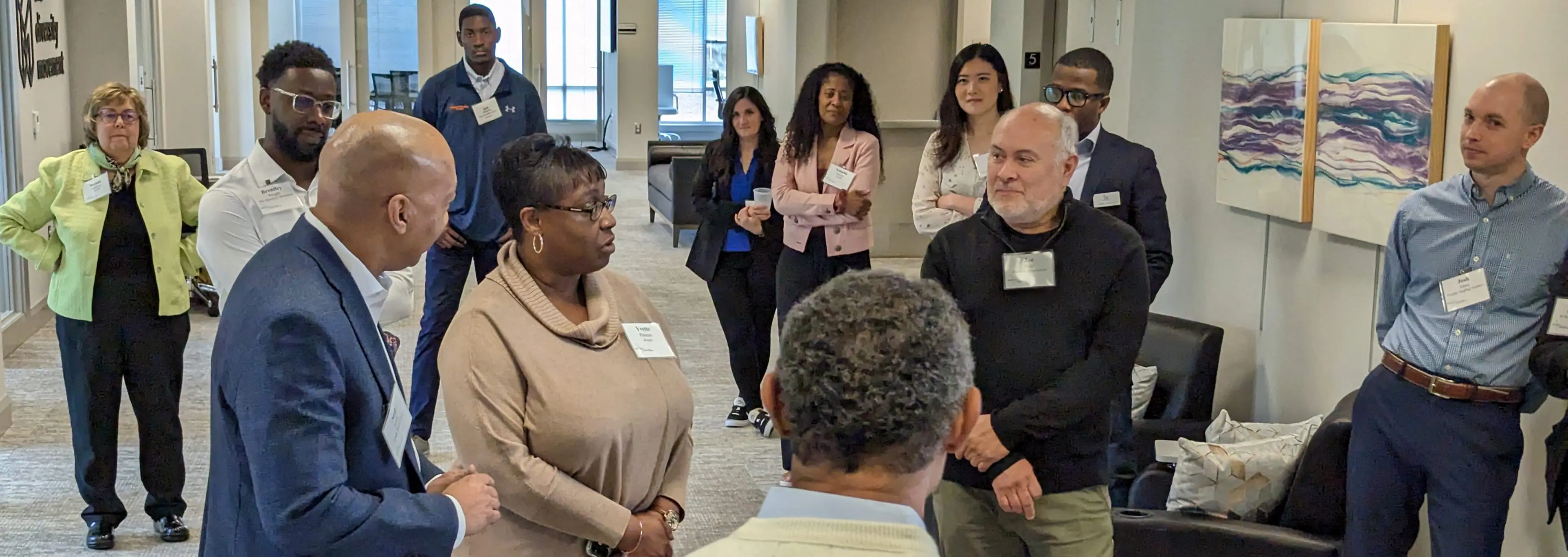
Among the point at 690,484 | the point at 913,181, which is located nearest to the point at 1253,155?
the point at 690,484

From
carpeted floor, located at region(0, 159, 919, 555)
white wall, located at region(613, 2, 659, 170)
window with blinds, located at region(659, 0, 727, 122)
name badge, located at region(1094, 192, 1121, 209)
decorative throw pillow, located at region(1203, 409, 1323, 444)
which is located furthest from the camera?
window with blinds, located at region(659, 0, 727, 122)

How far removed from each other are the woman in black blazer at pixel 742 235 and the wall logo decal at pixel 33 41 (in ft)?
13.1

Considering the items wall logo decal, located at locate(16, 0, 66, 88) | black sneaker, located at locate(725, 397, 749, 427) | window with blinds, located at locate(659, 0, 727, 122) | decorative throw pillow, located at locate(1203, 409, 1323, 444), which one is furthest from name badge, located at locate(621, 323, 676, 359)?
window with blinds, located at locate(659, 0, 727, 122)

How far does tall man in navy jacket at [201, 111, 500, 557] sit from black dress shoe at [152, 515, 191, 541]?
2667mm

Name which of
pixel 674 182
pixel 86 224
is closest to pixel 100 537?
pixel 86 224

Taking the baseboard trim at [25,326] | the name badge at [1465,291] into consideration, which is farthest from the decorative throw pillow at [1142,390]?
the baseboard trim at [25,326]

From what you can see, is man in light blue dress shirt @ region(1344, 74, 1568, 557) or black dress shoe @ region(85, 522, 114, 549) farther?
black dress shoe @ region(85, 522, 114, 549)

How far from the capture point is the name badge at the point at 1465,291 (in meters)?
3.33

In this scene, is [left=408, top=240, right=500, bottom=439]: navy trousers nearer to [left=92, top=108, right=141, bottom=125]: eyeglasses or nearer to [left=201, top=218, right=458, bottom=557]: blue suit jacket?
[left=92, top=108, right=141, bottom=125]: eyeglasses

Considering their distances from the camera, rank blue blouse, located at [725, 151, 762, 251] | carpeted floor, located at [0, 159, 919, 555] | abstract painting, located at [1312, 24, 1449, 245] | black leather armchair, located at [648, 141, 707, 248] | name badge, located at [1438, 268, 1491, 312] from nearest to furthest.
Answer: name badge, located at [1438, 268, 1491, 312] < abstract painting, located at [1312, 24, 1449, 245] < carpeted floor, located at [0, 159, 919, 555] < blue blouse, located at [725, 151, 762, 251] < black leather armchair, located at [648, 141, 707, 248]

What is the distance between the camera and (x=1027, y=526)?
2693 mm

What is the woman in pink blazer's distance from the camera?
5133 mm

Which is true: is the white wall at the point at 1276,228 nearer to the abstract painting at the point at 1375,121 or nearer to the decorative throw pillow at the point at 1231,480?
the abstract painting at the point at 1375,121

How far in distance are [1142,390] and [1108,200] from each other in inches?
33.0
